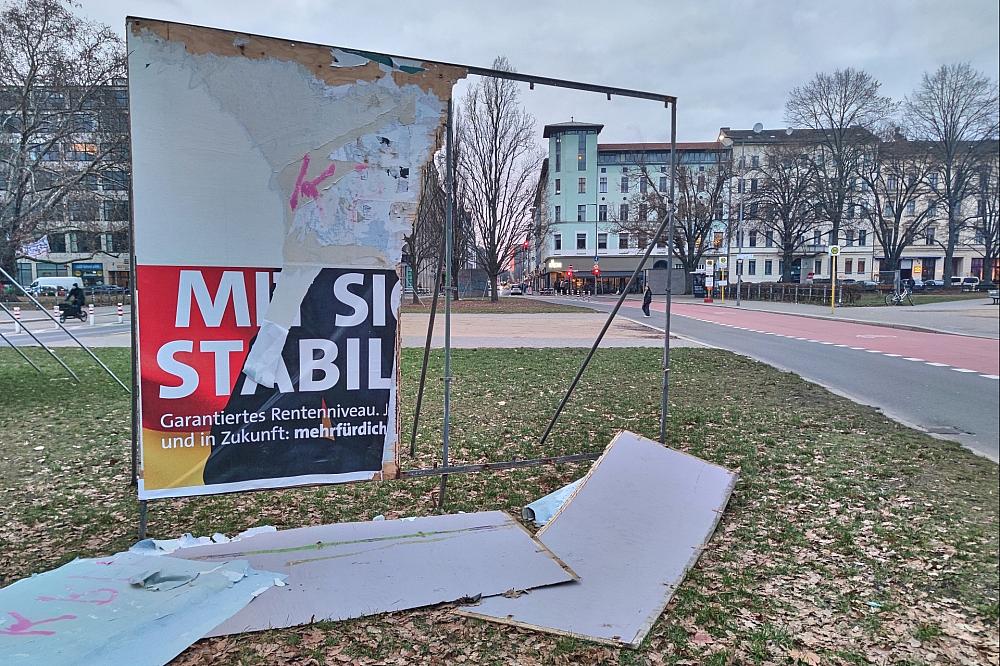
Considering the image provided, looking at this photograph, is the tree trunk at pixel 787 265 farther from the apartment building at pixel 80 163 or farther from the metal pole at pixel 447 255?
the metal pole at pixel 447 255

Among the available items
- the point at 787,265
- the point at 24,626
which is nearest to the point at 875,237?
the point at 24,626

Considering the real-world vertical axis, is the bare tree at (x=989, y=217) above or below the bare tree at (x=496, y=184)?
below

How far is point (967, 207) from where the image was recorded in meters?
0.96

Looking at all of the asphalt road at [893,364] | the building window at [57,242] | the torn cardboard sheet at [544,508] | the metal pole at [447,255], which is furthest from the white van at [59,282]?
the torn cardboard sheet at [544,508]

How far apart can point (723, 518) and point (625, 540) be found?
3.31ft

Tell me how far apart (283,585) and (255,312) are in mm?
1479

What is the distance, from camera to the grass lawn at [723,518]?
8.38 feet

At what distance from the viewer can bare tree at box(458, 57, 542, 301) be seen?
22156 millimetres

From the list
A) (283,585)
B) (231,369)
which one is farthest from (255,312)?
(283,585)

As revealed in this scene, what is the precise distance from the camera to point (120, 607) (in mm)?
2793

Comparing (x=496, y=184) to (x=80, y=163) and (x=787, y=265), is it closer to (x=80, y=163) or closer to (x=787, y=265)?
(x=80, y=163)

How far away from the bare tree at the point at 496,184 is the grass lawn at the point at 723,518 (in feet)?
48.0

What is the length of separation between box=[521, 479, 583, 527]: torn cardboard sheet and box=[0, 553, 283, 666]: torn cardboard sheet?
1694mm

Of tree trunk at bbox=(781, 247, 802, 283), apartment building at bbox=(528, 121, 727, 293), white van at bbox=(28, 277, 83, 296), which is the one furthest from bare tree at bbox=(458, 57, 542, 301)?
white van at bbox=(28, 277, 83, 296)
